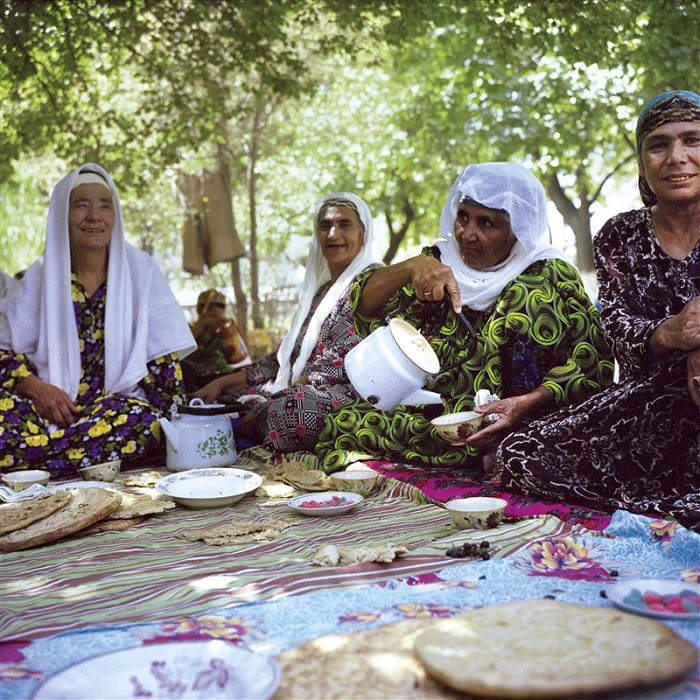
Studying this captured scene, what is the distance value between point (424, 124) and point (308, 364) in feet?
26.0

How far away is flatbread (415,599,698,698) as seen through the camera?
4.56 feet

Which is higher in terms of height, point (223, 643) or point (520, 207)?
point (520, 207)

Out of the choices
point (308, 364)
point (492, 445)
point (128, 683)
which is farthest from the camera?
point (308, 364)

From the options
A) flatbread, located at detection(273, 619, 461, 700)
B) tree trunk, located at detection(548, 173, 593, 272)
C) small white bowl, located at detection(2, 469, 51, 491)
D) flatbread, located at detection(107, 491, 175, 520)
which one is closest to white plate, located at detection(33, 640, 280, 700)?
flatbread, located at detection(273, 619, 461, 700)

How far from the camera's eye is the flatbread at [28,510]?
2.77 meters

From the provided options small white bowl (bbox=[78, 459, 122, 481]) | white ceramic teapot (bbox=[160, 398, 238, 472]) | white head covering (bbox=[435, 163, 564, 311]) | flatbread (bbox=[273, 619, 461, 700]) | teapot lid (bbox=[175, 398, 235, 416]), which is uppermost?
white head covering (bbox=[435, 163, 564, 311])

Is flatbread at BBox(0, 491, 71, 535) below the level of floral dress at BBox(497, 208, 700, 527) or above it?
below

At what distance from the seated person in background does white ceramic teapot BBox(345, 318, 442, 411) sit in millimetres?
3116

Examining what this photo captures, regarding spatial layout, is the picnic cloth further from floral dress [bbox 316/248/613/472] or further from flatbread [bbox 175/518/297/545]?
floral dress [bbox 316/248/613/472]

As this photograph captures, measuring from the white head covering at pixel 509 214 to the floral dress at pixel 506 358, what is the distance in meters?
0.05

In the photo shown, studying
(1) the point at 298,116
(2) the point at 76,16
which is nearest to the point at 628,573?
(2) the point at 76,16

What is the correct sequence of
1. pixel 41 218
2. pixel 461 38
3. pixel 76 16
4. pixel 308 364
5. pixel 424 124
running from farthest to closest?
pixel 41 218
pixel 424 124
pixel 461 38
pixel 76 16
pixel 308 364

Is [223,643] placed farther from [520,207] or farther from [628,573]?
[520,207]

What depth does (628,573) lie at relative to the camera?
2.19m
